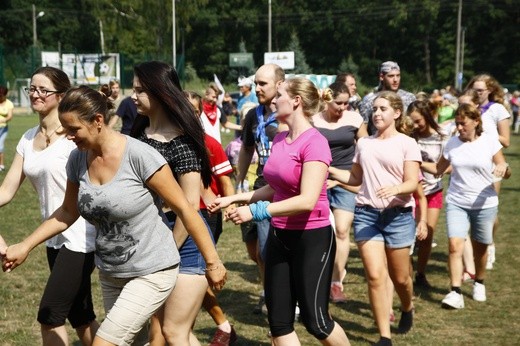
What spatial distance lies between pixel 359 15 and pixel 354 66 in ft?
35.1

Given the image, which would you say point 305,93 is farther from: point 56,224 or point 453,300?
point 453,300

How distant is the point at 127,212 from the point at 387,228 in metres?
2.85

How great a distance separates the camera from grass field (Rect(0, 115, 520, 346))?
274 inches

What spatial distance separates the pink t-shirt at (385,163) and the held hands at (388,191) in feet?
0.74

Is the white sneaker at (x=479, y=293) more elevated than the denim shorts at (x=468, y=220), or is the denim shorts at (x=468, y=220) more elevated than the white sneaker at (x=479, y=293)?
the denim shorts at (x=468, y=220)

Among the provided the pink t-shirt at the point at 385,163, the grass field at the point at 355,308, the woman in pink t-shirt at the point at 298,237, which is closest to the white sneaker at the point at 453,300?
the grass field at the point at 355,308

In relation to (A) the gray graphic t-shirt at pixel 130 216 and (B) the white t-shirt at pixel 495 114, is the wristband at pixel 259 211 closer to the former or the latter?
(A) the gray graphic t-shirt at pixel 130 216

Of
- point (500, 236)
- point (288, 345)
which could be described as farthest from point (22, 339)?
point (500, 236)

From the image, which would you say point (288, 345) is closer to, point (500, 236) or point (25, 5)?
point (500, 236)

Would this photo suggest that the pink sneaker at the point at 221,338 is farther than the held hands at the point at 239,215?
Yes

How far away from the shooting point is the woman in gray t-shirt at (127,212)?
4289 millimetres

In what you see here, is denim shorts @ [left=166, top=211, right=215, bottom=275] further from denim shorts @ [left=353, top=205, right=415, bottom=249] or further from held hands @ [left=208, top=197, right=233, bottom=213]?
denim shorts @ [left=353, top=205, right=415, bottom=249]

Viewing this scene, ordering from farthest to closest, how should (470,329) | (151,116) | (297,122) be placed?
(470,329) → (297,122) → (151,116)

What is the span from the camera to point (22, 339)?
6742 millimetres
